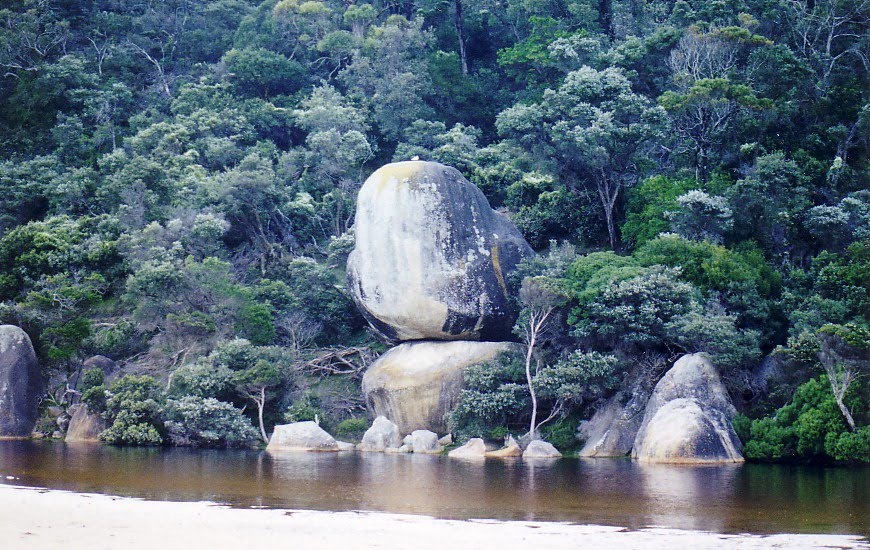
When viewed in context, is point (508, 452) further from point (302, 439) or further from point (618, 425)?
point (302, 439)

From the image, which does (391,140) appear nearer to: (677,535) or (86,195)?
(86,195)

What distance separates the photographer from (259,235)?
44.9 metres

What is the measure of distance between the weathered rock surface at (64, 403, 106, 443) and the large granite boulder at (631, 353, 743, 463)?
705 inches

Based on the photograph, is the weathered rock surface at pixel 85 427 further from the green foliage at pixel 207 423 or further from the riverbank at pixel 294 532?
the riverbank at pixel 294 532

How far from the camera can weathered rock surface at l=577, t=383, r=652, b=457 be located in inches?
1246

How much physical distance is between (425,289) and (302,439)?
6347 millimetres

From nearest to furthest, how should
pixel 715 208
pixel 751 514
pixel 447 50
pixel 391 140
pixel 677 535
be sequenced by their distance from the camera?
pixel 677 535, pixel 751 514, pixel 715 208, pixel 391 140, pixel 447 50

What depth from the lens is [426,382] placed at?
113 ft

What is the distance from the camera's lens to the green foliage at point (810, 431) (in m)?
27.2

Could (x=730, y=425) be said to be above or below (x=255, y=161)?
below

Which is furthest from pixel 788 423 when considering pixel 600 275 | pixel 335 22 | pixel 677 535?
pixel 335 22

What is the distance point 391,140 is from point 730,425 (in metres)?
24.9

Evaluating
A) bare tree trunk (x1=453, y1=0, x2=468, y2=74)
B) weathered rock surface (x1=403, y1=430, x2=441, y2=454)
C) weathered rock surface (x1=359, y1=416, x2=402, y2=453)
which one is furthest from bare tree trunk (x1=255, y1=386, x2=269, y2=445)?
bare tree trunk (x1=453, y1=0, x2=468, y2=74)

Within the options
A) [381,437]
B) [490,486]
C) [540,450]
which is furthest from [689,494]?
[381,437]
